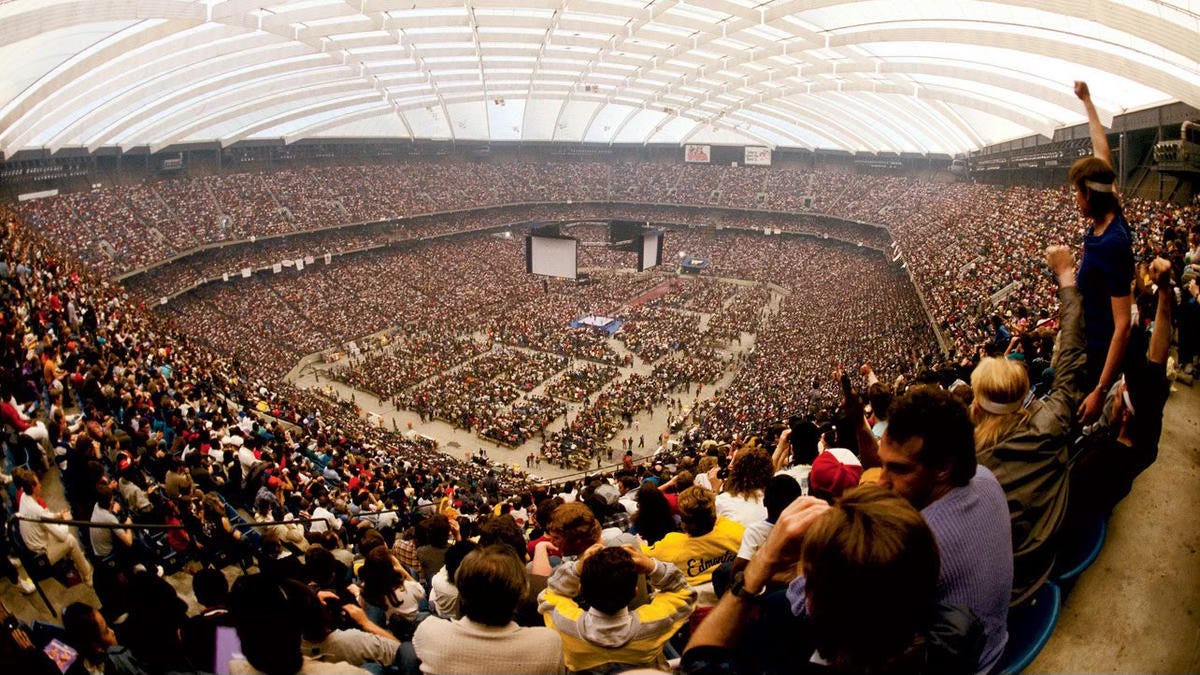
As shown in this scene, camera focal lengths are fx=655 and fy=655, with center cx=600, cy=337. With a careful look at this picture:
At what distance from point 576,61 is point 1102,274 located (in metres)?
31.4

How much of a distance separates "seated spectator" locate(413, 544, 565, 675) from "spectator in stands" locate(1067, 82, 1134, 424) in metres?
2.75

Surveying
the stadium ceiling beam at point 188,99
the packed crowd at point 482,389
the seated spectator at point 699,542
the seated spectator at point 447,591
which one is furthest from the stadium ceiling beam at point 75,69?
the seated spectator at point 699,542

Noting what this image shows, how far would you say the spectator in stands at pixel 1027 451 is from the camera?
241 cm

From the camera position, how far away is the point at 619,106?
46.6 m

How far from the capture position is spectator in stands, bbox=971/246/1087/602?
241 centimetres

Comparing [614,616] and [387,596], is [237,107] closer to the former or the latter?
[387,596]

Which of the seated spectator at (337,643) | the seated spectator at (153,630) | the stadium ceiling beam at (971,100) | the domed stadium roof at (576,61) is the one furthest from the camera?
the stadium ceiling beam at (971,100)

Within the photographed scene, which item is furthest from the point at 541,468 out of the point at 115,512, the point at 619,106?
the point at 619,106

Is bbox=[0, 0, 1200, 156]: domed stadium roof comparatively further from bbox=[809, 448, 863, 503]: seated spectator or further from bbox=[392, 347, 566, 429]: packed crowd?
bbox=[809, 448, 863, 503]: seated spectator

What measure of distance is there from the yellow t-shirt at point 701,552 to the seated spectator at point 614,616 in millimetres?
392

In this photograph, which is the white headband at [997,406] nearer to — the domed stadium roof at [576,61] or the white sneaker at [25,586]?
the white sneaker at [25,586]

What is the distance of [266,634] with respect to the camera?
2.17 m

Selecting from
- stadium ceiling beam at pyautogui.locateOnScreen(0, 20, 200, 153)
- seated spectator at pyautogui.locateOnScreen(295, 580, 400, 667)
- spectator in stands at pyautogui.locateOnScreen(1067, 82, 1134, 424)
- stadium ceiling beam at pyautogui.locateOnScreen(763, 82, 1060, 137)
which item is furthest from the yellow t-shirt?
stadium ceiling beam at pyautogui.locateOnScreen(763, 82, 1060, 137)

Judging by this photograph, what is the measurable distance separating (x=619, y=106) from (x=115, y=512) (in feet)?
148
